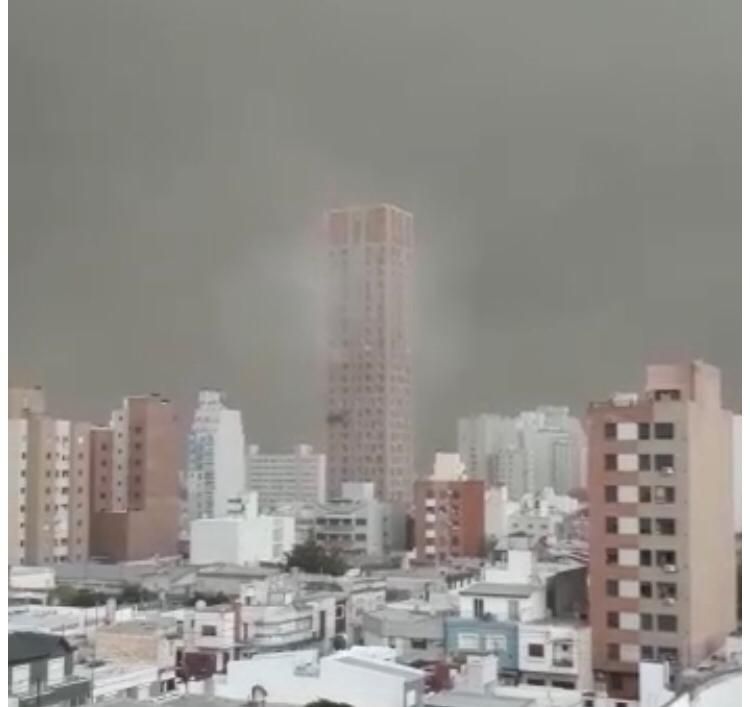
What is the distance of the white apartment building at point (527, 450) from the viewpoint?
1879 mm

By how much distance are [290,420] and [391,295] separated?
247mm

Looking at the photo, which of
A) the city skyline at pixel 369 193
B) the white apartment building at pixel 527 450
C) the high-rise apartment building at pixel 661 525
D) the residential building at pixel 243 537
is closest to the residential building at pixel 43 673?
the residential building at pixel 243 537

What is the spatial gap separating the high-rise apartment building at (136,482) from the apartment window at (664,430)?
2.40 feet

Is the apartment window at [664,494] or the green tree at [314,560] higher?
the apartment window at [664,494]

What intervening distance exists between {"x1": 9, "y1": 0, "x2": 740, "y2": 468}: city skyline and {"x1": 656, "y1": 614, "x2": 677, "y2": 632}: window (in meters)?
0.32

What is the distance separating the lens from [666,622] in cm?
186

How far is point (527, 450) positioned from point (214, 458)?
1.64 ft

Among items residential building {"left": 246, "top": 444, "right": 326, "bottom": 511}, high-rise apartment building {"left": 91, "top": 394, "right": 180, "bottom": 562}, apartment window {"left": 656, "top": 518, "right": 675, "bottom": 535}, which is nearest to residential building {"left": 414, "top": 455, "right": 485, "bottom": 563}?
residential building {"left": 246, "top": 444, "right": 326, "bottom": 511}

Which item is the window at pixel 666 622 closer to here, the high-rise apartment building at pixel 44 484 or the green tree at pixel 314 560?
the green tree at pixel 314 560

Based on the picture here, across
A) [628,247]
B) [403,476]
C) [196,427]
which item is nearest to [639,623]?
[403,476]

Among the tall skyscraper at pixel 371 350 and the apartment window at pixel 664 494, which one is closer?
the apartment window at pixel 664 494

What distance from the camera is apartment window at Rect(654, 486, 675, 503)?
6.14ft

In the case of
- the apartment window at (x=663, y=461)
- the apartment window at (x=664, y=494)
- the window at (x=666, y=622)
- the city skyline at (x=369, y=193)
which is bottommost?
the window at (x=666, y=622)

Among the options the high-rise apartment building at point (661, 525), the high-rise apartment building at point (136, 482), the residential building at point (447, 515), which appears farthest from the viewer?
the high-rise apartment building at point (136, 482)
